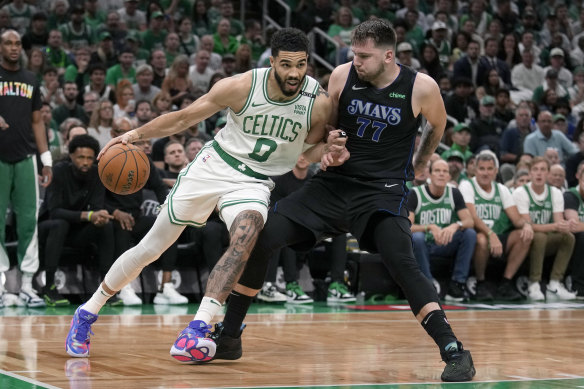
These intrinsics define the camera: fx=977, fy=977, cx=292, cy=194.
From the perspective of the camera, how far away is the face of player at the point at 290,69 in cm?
583

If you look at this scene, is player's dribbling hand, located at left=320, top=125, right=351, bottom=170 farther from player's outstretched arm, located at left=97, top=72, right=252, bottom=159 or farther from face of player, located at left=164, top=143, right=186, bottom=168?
face of player, located at left=164, top=143, right=186, bottom=168

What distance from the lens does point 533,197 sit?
39.5 feet

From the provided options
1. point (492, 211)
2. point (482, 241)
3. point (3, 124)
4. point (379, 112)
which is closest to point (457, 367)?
point (379, 112)

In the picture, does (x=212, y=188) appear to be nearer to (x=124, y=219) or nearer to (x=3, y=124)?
(x=3, y=124)

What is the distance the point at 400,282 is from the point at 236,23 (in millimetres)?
11667

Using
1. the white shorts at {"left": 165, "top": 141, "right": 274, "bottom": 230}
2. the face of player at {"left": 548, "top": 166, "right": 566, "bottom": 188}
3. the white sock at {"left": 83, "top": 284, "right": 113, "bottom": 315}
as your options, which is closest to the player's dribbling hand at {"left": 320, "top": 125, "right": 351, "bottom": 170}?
the white shorts at {"left": 165, "top": 141, "right": 274, "bottom": 230}

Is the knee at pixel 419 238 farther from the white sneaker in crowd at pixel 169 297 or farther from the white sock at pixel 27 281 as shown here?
the white sock at pixel 27 281

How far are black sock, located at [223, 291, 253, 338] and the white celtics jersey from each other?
78 centimetres

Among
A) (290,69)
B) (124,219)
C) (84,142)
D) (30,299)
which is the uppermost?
(290,69)

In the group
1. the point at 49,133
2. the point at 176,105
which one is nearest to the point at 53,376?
the point at 49,133

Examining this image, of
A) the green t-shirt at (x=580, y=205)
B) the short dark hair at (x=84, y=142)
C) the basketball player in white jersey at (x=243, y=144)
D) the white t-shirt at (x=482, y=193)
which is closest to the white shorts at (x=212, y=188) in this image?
the basketball player in white jersey at (x=243, y=144)

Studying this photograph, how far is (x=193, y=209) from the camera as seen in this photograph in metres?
6.04

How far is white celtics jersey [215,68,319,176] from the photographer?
5.95 meters

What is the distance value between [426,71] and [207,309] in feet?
38.3
